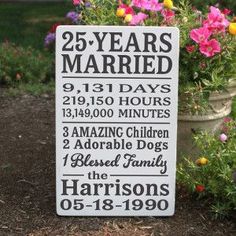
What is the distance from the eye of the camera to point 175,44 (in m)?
3.43

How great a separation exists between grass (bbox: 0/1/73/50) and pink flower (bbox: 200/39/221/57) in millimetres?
5416

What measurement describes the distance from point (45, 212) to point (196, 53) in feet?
3.92

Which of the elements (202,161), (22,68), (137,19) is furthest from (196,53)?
(22,68)

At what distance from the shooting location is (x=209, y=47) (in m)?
3.62

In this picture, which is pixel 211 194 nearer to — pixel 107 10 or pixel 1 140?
pixel 107 10

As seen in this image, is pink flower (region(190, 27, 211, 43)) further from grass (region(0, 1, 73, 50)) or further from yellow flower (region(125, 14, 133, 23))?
grass (region(0, 1, 73, 50))

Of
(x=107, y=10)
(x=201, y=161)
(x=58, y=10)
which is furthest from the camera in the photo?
(x=58, y=10)

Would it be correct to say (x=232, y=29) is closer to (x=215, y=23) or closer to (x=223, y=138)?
(x=215, y=23)

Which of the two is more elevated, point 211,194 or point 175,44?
point 175,44

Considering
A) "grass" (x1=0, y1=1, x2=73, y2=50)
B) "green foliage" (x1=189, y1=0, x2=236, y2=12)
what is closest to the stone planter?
"green foliage" (x1=189, y1=0, x2=236, y2=12)

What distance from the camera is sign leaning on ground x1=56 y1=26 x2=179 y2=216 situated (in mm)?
3430

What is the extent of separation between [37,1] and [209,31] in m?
10.5

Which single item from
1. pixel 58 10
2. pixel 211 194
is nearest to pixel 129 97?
pixel 211 194

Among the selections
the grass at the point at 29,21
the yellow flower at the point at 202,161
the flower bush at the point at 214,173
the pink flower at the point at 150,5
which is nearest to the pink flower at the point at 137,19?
the pink flower at the point at 150,5
